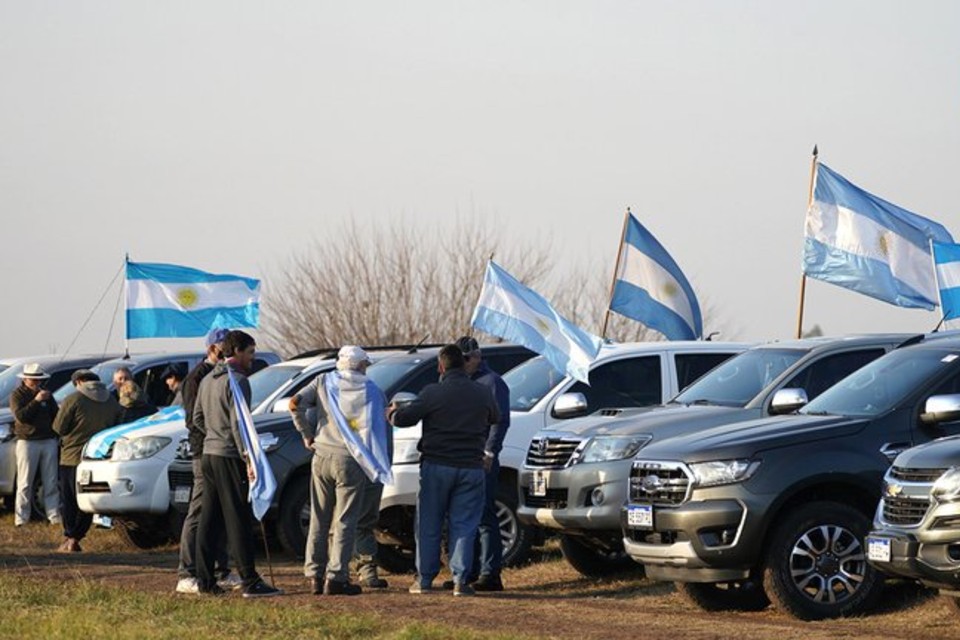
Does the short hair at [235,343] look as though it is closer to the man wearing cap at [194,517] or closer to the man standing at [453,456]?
the man wearing cap at [194,517]

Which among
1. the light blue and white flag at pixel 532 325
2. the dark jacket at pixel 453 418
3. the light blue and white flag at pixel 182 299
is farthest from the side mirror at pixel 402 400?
the light blue and white flag at pixel 182 299

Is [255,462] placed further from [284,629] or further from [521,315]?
[521,315]

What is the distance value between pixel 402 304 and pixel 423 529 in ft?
118

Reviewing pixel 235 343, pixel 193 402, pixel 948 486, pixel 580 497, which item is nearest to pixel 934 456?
pixel 948 486

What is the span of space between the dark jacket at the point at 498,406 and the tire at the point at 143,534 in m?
5.83

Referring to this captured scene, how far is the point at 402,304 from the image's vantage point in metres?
51.0

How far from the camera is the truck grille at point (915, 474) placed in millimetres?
11484

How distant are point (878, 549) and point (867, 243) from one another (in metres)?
11.4

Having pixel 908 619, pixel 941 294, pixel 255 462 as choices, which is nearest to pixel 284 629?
pixel 255 462

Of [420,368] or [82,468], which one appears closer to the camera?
[420,368]

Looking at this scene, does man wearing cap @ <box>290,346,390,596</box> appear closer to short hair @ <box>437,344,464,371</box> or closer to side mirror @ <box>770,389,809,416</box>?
short hair @ <box>437,344,464,371</box>

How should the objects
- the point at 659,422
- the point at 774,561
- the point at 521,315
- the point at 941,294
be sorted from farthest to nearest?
the point at 941,294 → the point at 521,315 → the point at 659,422 → the point at 774,561

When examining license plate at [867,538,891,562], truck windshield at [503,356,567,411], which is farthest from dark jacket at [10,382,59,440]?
license plate at [867,538,891,562]

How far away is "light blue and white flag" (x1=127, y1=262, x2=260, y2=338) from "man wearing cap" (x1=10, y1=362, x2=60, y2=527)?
3.07m
